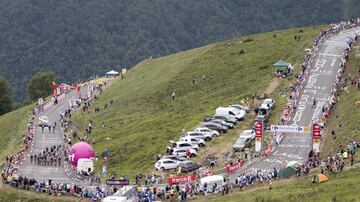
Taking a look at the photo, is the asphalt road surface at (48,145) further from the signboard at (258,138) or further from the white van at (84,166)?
the signboard at (258,138)

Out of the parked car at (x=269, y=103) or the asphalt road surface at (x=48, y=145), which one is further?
the parked car at (x=269, y=103)

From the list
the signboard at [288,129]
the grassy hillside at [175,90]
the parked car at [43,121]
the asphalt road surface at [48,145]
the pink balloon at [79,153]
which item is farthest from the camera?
the parked car at [43,121]

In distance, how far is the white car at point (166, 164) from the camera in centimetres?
8583

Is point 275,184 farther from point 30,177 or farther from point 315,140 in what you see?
point 30,177

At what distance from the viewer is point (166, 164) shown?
284ft

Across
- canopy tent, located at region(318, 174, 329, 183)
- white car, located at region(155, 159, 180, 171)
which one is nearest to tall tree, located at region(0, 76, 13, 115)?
white car, located at region(155, 159, 180, 171)

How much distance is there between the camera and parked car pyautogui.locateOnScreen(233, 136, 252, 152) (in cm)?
8991

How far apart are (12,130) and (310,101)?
4934 centimetres

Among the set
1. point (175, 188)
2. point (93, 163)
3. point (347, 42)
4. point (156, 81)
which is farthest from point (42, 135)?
point (347, 42)

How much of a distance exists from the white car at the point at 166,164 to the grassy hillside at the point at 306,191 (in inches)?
410

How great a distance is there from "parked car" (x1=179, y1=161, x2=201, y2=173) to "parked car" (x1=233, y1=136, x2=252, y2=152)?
6407mm

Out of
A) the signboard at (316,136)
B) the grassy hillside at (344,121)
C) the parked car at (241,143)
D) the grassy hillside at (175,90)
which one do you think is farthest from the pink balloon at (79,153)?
the grassy hillside at (344,121)

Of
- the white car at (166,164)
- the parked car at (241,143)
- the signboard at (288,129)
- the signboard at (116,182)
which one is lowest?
the signboard at (116,182)

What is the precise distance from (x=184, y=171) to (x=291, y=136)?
1539 centimetres
